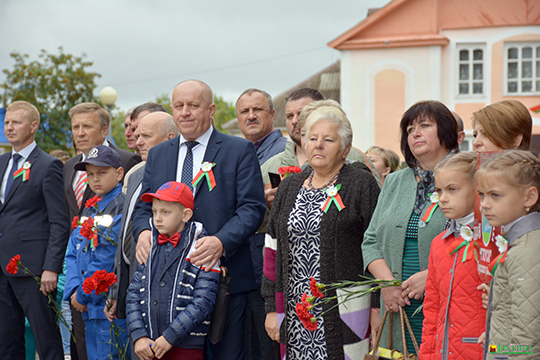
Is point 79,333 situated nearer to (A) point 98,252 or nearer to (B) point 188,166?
(A) point 98,252

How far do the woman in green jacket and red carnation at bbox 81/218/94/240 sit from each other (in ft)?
7.24

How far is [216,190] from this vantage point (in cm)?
408

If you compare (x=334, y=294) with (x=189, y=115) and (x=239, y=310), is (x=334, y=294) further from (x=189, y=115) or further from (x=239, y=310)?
(x=189, y=115)

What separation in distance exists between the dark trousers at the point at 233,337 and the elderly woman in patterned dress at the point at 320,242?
0.34m

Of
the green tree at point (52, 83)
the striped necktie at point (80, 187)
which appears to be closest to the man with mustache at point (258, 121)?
the striped necktie at point (80, 187)

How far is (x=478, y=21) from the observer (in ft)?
69.9

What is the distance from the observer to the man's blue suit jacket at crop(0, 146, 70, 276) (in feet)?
18.2

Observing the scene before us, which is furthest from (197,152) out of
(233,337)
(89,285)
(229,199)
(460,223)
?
(460,223)

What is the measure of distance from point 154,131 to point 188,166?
1172 millimetres

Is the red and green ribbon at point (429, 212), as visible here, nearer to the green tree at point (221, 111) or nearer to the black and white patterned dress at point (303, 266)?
the black and white patterned dress at point (303, 266)

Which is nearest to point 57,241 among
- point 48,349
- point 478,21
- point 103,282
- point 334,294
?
point 48,349

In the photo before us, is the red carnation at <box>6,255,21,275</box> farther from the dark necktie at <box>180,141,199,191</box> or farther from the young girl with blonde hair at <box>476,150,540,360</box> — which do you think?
the young girl with blonde hair at <box>476,150,540,360</box>

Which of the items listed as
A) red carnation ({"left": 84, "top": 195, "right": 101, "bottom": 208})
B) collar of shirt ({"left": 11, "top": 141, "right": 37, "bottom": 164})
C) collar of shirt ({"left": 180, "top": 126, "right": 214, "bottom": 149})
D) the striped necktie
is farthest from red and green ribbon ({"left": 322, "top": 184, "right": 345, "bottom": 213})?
collar of shirt ({"left": 11, "top": 141, "right": 37, "bottom": 164})

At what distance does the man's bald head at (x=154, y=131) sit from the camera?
5234 mm
